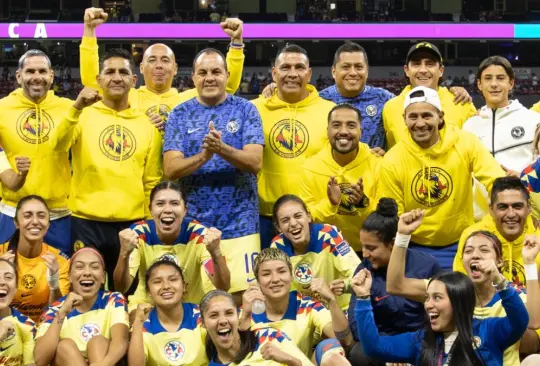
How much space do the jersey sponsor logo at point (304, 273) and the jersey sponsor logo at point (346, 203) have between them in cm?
58

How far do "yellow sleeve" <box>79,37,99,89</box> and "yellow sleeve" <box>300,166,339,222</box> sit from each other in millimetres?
1920

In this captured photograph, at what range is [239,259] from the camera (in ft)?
23.4

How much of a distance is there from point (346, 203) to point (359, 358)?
52.7 inches

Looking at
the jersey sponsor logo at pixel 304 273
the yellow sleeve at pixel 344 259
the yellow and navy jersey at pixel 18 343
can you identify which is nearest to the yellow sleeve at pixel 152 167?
the jersey sponsor logo at pixel 304 273

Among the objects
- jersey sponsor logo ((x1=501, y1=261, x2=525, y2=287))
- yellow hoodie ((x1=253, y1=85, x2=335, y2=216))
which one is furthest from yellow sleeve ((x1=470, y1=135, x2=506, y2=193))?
yellow hoodie ((x1=253, y1=85, x2=335, y2=216))

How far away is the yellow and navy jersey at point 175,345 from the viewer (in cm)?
625

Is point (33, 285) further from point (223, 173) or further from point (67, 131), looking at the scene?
point (223, 173)

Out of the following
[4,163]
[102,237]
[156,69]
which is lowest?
[102,237]

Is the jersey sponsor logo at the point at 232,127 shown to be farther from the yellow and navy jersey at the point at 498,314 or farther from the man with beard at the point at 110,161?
the yellow and navy jersey at the point at 498,314

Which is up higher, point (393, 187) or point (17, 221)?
point (393, 187)

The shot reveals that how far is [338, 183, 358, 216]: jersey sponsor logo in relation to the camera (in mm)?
7070

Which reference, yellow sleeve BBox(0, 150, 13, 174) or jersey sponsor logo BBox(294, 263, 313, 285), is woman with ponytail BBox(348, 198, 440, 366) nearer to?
jersey sponsor logo BBox(294, 263, 313, 285)

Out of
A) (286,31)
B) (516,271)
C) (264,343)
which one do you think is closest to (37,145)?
(264,343)

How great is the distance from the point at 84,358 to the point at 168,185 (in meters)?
1.27
